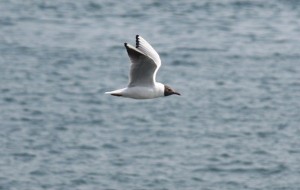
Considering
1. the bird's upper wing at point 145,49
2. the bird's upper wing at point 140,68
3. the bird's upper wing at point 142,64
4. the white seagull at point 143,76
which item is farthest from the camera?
the bird's upper wing at point 145,49

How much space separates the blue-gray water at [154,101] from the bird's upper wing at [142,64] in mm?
19672

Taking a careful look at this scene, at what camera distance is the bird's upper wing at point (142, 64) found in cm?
1600

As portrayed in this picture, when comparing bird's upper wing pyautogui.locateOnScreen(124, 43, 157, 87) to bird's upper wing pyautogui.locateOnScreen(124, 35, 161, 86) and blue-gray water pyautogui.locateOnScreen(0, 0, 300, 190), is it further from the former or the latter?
blue-gray water pyautogui.locateOnScreen(0, 0, 300, 190)

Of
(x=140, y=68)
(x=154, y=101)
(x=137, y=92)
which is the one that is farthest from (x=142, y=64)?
(x=154, y=101)

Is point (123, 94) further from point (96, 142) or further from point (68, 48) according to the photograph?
point (68, 48)

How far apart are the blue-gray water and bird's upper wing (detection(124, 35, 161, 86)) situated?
64.5ft

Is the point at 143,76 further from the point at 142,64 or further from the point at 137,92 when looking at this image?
the point at 142,64

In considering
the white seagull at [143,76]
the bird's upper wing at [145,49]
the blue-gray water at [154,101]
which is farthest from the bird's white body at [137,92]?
the blue-gray water at [154,101]

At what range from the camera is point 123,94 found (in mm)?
16641

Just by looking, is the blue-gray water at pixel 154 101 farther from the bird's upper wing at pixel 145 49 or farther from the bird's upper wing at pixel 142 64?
the bird's upper wing at pixel 145 49

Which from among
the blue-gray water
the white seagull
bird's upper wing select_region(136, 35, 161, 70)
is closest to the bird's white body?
the white seagull

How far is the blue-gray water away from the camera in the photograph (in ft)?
125

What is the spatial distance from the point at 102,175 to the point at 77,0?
2746cm

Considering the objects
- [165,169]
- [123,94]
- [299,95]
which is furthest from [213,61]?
[123,94]
